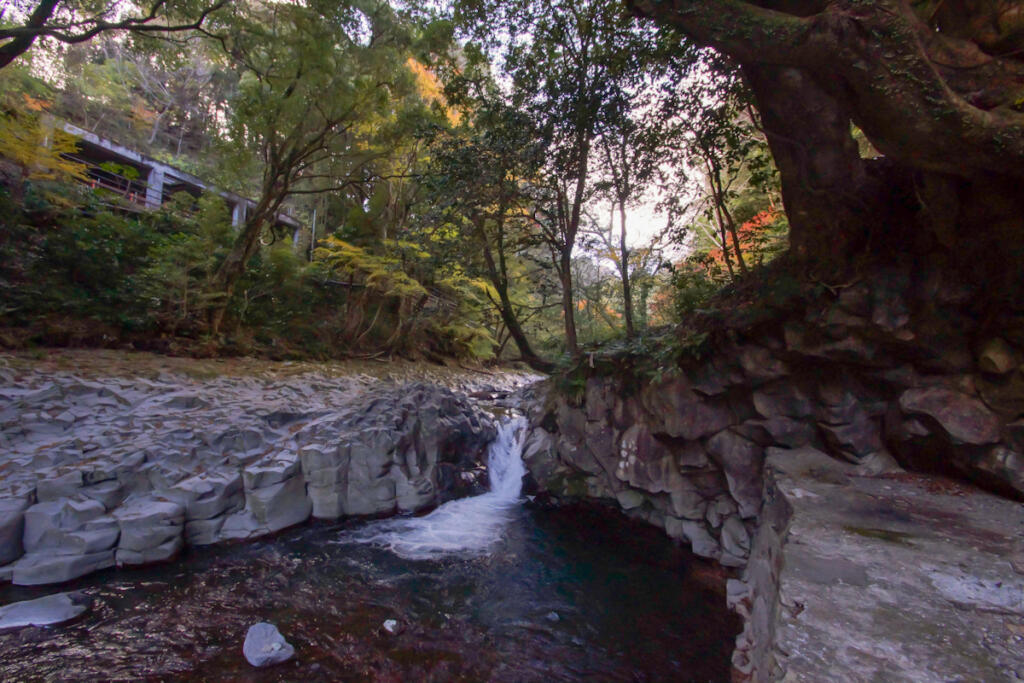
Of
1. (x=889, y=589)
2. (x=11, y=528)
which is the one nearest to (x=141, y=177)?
(x=11, y=528)

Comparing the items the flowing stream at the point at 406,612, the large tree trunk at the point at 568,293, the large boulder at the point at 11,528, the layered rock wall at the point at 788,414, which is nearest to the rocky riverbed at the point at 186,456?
the large boulder at the point at 11,528

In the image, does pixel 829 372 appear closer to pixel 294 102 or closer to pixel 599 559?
pixel 599 559

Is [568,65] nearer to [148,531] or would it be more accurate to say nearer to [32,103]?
[148,531]

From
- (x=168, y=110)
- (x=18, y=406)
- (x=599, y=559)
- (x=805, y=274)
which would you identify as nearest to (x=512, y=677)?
(x=599, y=559)

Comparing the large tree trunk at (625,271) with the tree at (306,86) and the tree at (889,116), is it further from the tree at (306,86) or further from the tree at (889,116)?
the tree at (306,86)

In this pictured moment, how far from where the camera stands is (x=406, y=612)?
465cm

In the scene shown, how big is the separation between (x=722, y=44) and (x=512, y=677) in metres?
6.11

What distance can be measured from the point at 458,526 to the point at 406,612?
2.19 m

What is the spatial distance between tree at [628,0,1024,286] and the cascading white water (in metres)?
5.68

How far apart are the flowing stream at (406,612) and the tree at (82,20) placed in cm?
743

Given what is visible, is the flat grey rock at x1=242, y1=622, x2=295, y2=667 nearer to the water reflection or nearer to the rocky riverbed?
the water reflection

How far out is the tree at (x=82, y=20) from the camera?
6.50 meters

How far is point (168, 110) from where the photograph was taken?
1011 inches

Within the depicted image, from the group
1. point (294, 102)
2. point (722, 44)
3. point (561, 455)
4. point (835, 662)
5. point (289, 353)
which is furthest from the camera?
point (289, 353)
